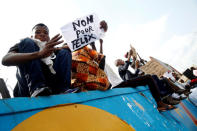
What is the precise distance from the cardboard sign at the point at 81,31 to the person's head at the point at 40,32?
226 millimetres

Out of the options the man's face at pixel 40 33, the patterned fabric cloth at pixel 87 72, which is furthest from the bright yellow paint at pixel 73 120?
the man's face at pixel 40 33

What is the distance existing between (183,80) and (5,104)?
613 centimetres

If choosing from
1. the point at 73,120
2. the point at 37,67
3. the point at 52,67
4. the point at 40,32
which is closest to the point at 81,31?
the point at 40,32

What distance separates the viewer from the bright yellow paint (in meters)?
0.88

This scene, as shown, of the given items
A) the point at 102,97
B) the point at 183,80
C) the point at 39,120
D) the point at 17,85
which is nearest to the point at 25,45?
the point at 17,85

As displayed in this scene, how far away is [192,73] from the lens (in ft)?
19.7

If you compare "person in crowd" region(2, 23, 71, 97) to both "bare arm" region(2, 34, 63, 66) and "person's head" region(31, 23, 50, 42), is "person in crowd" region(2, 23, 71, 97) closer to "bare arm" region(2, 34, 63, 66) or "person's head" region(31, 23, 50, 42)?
"bare arm" region(2, 34, 63, 66)

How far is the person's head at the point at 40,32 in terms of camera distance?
6.22 ft

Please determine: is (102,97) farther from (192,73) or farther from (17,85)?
A: (192,73)

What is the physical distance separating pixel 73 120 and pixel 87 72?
0.77m

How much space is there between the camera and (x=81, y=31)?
2.05m

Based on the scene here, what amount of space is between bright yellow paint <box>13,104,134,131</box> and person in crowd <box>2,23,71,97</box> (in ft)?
0.58

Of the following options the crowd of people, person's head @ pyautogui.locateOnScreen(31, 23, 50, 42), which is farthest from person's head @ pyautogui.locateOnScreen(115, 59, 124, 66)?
person's head @ pyautogui.locateOnScreen(31, 23, 50, 42)

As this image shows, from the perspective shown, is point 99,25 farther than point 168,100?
No
